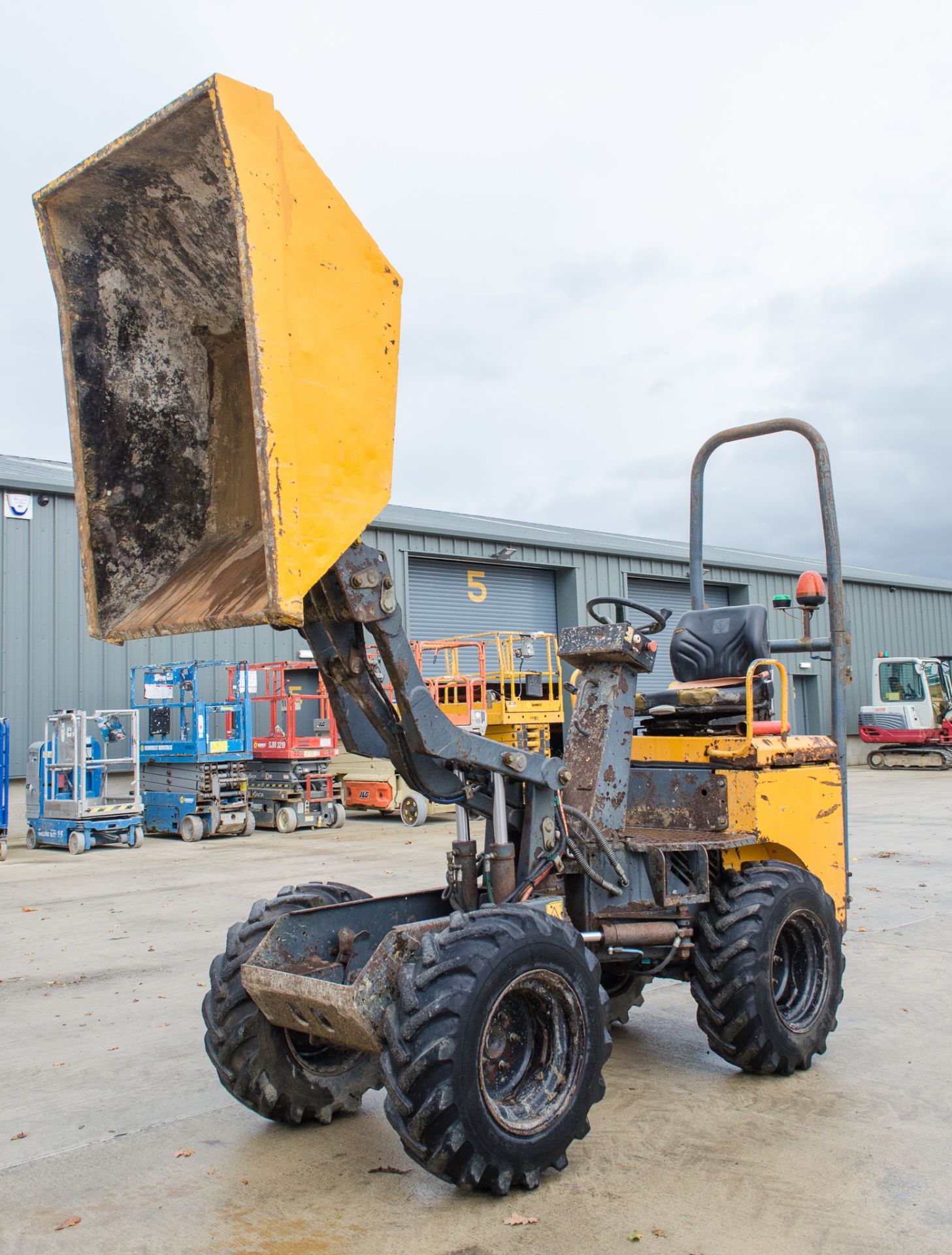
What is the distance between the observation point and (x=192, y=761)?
16.6 m

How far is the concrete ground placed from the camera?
11.3 feet

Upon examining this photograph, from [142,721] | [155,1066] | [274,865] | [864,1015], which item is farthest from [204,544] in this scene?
[142,721]

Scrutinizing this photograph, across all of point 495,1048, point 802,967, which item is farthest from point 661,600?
point 495,1048

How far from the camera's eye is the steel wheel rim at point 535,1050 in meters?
3.75

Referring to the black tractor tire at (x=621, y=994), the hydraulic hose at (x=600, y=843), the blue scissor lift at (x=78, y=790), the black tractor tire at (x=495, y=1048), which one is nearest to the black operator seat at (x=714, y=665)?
the hydraulic hose at (x=600, y=843)

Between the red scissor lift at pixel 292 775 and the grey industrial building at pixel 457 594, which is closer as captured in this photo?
the red scissor lift at pixel 292 775

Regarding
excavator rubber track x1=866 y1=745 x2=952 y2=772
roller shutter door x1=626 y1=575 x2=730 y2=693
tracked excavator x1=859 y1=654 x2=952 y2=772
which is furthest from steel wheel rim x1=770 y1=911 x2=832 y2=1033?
tracked excavator x1=859 y1=654 x2=952 y2=772

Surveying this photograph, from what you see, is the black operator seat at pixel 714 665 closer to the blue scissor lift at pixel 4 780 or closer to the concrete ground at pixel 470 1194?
the concrete ground at pixel 470 1194

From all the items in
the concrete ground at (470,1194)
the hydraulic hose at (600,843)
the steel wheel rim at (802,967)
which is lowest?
the concrete ground at (470,1194)

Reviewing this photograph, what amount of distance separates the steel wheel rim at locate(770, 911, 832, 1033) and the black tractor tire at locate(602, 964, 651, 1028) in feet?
2.25

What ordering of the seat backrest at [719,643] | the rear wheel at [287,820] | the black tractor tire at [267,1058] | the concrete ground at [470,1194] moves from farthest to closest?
1. the rear wheel at [287,820]
2. the seat backrest at [719,643]
3. the black tractor tire at [267,1058]
4. the concrete ground at [470,1194]

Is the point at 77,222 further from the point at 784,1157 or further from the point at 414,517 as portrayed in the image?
the point at 414,517

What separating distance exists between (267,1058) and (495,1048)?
97cm

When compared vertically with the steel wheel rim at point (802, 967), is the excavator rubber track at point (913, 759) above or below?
below
